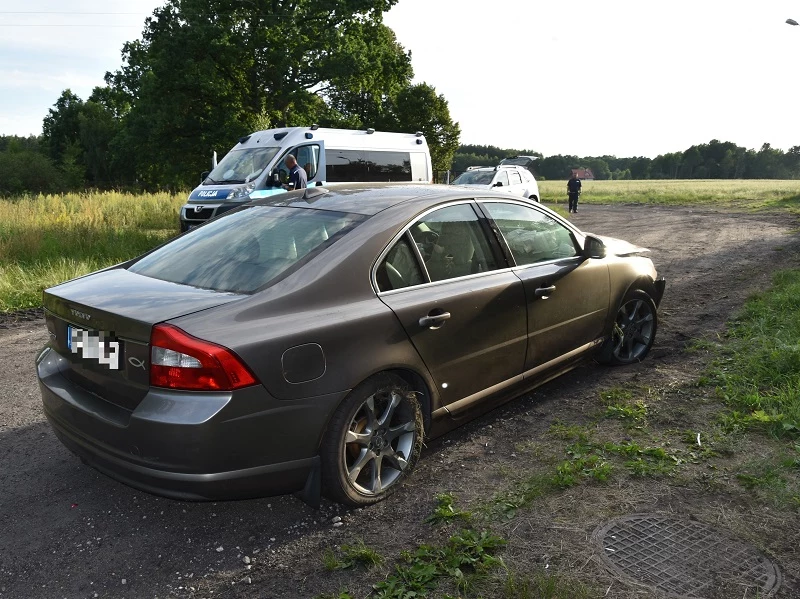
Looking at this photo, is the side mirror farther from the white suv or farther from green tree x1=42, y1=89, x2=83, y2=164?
green tree x1=42, y1=89, x2=83, y2=164

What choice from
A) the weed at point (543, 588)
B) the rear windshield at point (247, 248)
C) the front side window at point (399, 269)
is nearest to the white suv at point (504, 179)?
the rear windshield at point (247, 248)

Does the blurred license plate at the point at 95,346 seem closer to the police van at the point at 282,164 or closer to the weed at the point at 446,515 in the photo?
the weed at the point at 446,515

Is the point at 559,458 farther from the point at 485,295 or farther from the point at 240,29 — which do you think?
the point at 240,29

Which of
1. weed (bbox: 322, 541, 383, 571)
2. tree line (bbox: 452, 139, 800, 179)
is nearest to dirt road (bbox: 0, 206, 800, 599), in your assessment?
weed (bbox: 322, 541, 383, 571)

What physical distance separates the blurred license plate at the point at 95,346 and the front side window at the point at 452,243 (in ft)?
5.31

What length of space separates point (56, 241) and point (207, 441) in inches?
391

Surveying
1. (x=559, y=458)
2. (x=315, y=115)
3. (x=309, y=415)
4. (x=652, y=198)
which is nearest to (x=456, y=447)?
(x=559, y=458)

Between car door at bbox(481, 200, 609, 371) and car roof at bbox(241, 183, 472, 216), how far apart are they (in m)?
0.38

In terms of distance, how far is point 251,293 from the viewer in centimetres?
307

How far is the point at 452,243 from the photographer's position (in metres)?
3.90

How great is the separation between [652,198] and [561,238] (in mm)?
40802

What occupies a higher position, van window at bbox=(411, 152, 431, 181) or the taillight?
→ van window at bbox=(411, 152, 431, 181)

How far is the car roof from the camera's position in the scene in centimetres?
381

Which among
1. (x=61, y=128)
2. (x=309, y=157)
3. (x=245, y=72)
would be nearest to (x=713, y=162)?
(x=61, y=128)
